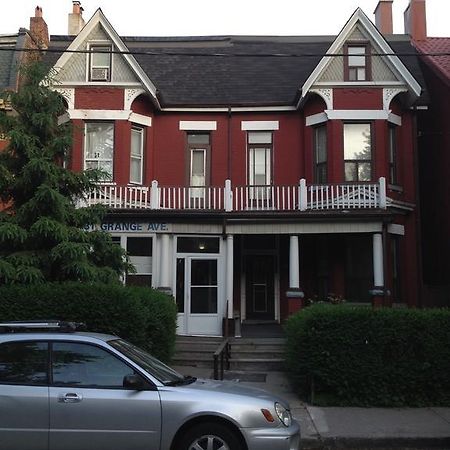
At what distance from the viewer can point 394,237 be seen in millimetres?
16922

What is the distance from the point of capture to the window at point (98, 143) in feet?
55.9

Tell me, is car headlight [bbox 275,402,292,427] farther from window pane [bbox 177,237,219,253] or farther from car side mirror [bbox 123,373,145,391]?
window pane [bbox 177,237,219,253]

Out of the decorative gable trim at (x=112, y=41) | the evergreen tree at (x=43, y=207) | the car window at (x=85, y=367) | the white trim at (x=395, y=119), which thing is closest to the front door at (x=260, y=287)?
the white trim at (x=395, y=119)

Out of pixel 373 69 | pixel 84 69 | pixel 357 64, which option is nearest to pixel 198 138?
pixel 84 69

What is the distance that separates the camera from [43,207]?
1053 centimetres

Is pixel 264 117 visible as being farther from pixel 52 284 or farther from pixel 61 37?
pixel 52 284

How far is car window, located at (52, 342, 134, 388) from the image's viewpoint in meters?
5.84

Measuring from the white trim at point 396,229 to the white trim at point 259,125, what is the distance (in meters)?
4.48

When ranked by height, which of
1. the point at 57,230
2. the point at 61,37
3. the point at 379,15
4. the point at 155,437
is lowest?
the point at 155,437

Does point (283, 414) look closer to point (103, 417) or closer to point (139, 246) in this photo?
point (103, 417)

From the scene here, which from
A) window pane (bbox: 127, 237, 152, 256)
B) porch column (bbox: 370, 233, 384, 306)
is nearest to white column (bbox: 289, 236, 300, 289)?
porch column (bbox: 370, 233, 384, 306)

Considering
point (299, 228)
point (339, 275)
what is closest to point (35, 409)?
point (299, 228)

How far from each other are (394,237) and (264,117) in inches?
205

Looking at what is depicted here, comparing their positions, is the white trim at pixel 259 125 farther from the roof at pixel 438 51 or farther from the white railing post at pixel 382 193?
the roof at pixel 438 51
